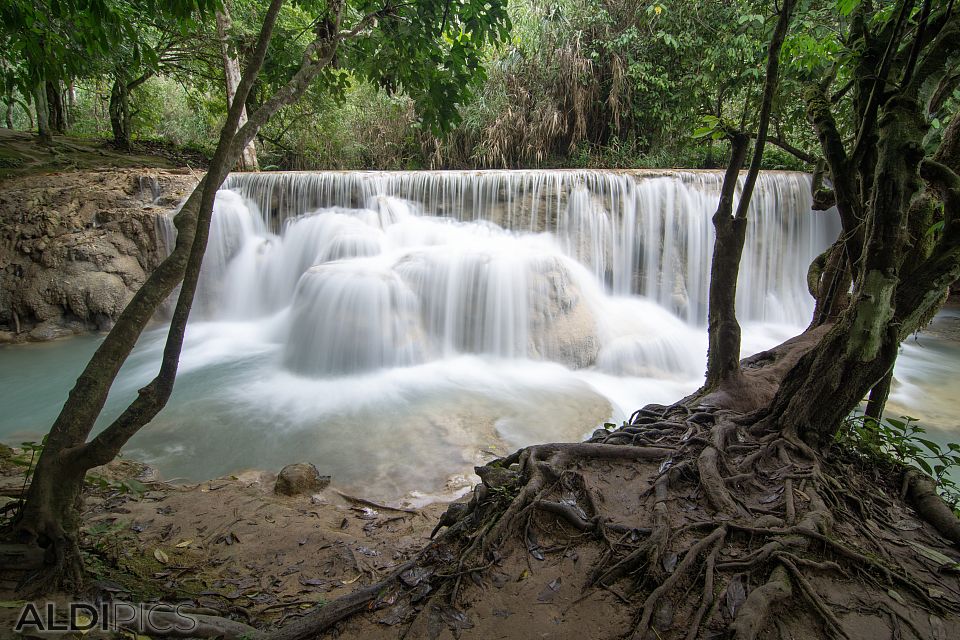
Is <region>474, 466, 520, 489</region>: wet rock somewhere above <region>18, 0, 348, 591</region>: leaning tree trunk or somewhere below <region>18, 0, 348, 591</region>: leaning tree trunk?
below

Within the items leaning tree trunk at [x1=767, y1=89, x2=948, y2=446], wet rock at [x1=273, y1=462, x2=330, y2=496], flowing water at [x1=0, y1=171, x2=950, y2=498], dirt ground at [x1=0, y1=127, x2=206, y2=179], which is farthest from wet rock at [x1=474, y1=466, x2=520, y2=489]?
dirt ground at [x1=0, y1=127, x2=206, y2=179]

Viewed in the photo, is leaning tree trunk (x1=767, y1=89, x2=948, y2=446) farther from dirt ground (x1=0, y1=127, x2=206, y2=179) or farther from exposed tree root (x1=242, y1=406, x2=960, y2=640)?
dirt ground (x1=0, y1=127, x2=206, y2=179)

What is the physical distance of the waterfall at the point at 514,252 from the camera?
7988 millimetres

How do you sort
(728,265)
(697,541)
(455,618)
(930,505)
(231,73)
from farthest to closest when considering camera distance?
(231,73), (728,265), (930,505), (697,541), (455,618)

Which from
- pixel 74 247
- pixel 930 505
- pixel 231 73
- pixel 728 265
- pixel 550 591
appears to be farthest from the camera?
pixel 231 73

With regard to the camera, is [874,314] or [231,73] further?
[231,73]

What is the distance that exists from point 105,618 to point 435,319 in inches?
251

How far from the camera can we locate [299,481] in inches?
155

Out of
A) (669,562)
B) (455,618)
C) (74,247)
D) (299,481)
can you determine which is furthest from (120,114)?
(669,562)

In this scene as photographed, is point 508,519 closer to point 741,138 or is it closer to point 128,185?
point 741,138

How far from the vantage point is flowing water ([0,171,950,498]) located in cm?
541

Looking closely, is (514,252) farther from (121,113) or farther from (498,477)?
(121,113)

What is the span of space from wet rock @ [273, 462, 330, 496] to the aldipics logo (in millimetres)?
2019

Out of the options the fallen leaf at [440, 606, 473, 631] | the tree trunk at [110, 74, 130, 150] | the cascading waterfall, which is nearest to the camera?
the fallen leaf at [440, 606, 473, 631]
